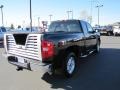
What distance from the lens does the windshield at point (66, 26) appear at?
860 centimetres

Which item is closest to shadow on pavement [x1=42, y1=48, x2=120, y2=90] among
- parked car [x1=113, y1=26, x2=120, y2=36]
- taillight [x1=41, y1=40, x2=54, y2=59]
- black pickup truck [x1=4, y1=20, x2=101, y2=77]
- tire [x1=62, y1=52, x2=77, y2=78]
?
tire [x1=62, y1=52, x2=77, y2=78]

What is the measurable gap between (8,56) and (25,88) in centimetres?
139

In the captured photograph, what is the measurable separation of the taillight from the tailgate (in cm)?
11

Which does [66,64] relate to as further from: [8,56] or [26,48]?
[8,56]

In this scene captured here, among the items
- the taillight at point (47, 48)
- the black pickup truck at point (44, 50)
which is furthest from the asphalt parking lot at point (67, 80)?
the taillight at point (47, 48)

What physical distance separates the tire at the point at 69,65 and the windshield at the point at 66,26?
61.7 inches

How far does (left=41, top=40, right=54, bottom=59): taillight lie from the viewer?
5.79 metres

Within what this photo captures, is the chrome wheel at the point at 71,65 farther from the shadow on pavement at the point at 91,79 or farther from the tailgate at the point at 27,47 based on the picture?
the tailgate at the point at 27,47

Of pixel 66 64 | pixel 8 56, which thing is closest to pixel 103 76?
pixel 66 64

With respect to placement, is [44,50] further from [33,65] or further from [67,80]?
[67,80]

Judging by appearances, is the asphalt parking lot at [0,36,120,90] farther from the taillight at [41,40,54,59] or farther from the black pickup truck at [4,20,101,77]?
the taillight at [41,40,54,59]

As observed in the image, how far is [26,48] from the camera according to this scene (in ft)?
20.5

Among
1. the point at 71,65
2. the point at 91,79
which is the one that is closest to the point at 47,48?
the point at 71,65

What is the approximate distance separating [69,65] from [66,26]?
2.26 metres
